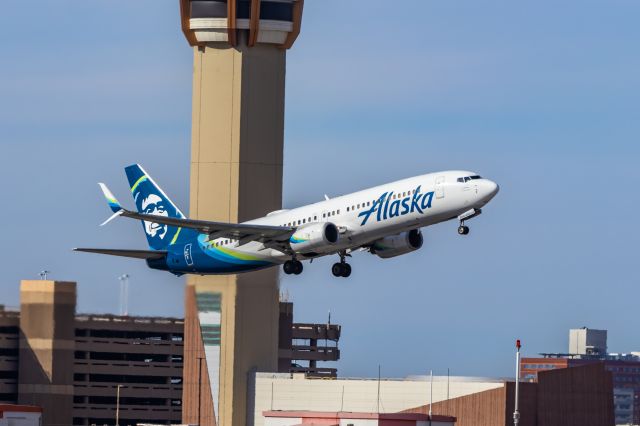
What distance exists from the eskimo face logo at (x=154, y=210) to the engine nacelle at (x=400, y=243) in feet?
76.6

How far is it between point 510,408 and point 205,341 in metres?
36.2

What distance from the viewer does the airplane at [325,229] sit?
95.6 m

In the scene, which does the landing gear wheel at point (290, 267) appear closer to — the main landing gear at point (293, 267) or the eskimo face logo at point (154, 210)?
the main landing gear at point (293, 267)

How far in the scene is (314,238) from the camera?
101438mm

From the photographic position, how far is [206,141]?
154 metres

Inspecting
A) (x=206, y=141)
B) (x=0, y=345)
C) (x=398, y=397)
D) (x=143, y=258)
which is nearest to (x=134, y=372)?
(x=0, y=345)

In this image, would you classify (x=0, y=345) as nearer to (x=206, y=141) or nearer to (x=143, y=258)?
(x=206, y=141)

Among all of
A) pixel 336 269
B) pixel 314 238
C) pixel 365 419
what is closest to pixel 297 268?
pixel 336 269

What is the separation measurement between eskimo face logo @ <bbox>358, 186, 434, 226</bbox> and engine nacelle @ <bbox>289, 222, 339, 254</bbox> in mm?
2353

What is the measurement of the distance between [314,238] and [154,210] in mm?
27514

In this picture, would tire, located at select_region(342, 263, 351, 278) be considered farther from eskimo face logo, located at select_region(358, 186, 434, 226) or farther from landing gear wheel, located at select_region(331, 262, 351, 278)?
eskimo face logo, located at select_region(358, 186, 434, 226)

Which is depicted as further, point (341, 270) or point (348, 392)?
point (348, 392)

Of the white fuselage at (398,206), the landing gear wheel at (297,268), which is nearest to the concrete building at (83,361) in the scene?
the landing gear wheel at (297,268)

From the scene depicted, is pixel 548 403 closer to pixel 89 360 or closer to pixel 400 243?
pixel 400 243
